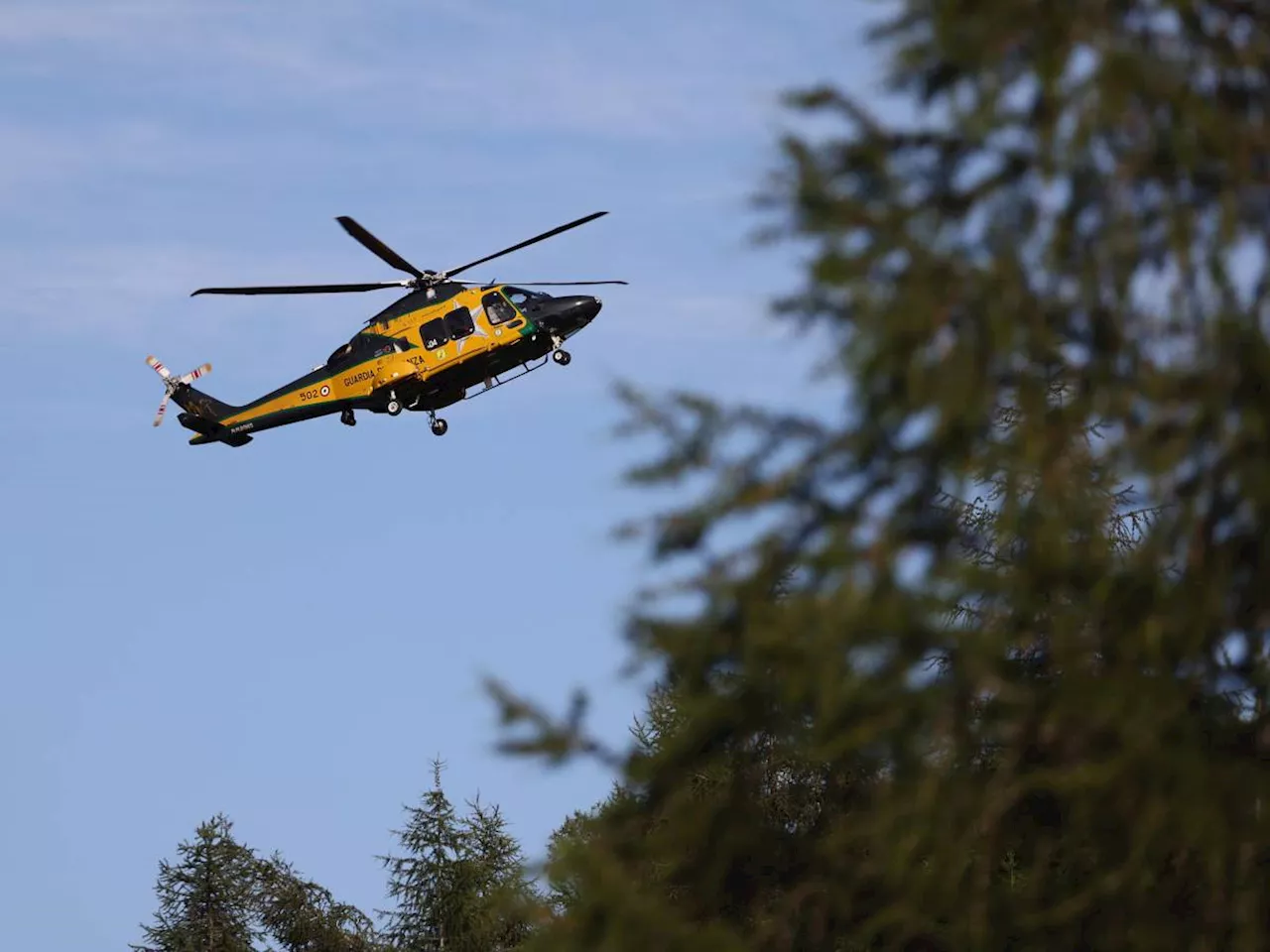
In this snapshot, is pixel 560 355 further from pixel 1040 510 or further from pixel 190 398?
pixel 1040 510

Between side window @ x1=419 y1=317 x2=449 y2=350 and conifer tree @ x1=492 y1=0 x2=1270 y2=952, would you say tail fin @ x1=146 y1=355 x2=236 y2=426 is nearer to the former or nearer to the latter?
side window @ x1=419 y1=317 x2=449 y2=350

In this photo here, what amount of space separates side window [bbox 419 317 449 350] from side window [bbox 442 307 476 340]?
10 cm

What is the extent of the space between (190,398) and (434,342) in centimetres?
807

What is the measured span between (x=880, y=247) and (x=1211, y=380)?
1.67m

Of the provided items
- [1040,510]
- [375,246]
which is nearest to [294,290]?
[375,246]

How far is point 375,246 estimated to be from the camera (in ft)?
134

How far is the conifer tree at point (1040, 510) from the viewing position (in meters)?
10.0

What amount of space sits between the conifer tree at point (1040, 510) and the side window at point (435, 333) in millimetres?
30409

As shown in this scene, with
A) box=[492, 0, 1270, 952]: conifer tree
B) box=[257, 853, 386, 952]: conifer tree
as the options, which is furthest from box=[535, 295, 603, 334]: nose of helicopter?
box=[492, 0, 1270, 952]: conifer tree

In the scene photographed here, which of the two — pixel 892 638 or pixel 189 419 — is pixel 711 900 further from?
pixel 189 419

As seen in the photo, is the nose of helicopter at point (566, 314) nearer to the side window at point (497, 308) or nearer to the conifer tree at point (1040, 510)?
the side window at point (497, 308)

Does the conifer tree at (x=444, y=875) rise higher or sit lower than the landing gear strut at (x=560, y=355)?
lower

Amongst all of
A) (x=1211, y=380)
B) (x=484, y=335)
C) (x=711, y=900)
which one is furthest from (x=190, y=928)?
(x=1211, y=380)

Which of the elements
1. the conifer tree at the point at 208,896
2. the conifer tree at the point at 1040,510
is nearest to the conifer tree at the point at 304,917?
the conifer tree at the point at 208,896
